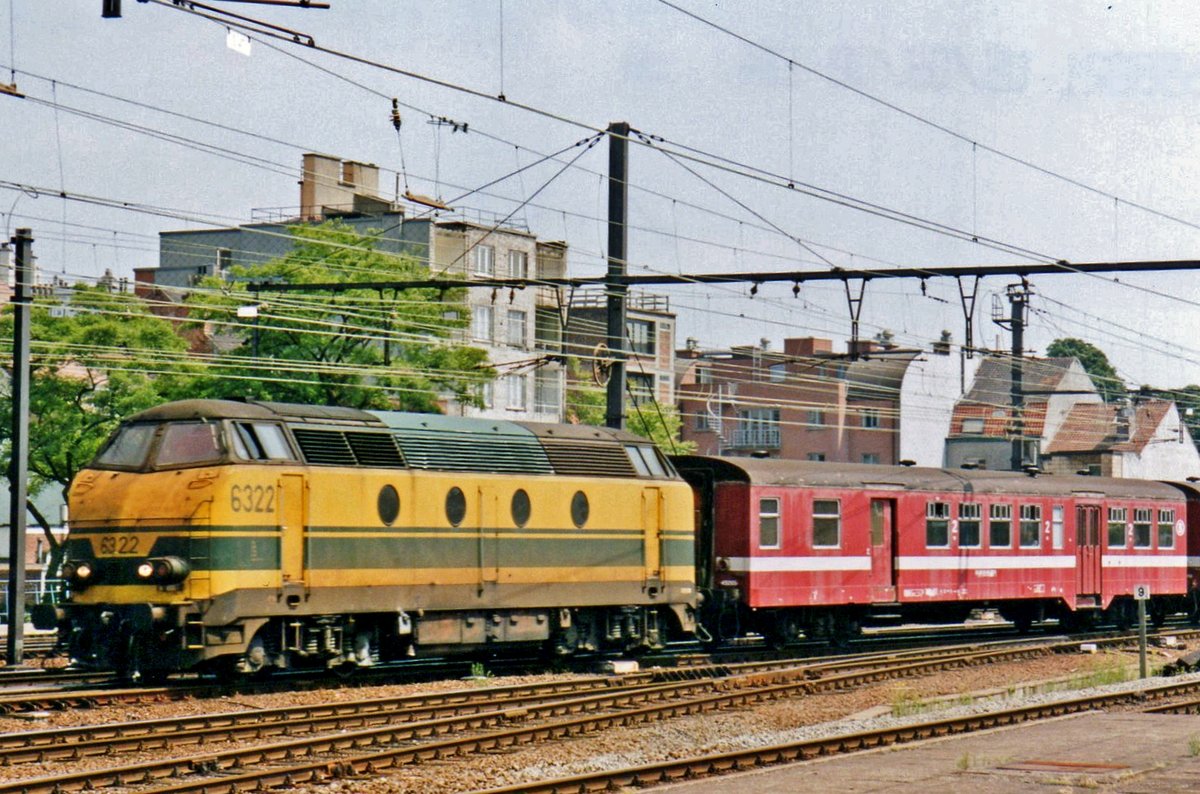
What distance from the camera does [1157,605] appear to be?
A: 143 ft

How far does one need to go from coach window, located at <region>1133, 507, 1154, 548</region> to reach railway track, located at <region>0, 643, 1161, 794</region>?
55.4 ft

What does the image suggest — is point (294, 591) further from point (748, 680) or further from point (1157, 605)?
point (1157, 605)

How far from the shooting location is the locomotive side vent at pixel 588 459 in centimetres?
2752

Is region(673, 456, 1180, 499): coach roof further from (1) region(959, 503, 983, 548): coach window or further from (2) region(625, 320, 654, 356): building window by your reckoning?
(2) region(625, 320, 654, 356): building window

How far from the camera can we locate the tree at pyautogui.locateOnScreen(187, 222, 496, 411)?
2110 inches

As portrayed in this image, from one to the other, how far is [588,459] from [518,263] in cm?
5550

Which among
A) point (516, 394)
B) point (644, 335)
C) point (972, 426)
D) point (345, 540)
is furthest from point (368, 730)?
point (972, 426)

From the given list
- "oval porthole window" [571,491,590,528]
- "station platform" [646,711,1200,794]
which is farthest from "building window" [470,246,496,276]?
"station platform" [646,711,1200,794]

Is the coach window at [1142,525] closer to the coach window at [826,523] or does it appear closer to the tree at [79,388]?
the coach window at [826,523]

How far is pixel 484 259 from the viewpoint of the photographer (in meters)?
80.0

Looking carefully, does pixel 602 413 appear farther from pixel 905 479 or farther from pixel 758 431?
pixel 905 479

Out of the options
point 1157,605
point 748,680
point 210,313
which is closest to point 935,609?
point 1157,605

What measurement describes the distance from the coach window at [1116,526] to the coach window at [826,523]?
10676 mm

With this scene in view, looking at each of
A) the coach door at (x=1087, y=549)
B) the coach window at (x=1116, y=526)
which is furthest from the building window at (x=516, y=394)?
the coach door at (x=1087, y=549)
